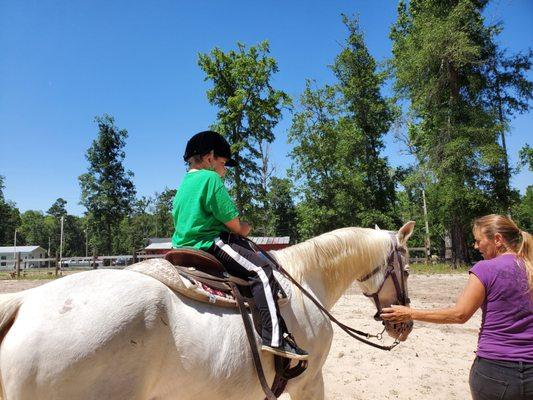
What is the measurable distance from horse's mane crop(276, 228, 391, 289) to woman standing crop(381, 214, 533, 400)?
1.03 meters

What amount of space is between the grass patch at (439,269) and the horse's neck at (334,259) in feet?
59.8

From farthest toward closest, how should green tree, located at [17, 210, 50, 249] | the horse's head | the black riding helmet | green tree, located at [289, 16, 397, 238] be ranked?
1. green tree, located at [17, 210, 50, 249]
2. green tree, located at [289, 16, 397, 238]
3. the horse's head
4. the black riding helmet

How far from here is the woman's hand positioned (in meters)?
3.19

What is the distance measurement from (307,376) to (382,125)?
31916mm

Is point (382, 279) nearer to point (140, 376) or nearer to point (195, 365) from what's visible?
point (195, 365)

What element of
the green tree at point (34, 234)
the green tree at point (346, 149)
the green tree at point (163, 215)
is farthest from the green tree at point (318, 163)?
the green tree at point (34, 234)

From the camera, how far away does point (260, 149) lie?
3394 cm

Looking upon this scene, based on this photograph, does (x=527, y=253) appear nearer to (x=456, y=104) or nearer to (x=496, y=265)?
(x=496, y=265)

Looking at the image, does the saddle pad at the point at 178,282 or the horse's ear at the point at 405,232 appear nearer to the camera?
the saddle pad at the point at 178,282

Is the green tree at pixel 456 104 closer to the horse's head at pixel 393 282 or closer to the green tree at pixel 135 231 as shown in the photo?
the horse's head at pixel 393 282

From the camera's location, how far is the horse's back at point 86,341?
205 centimetres

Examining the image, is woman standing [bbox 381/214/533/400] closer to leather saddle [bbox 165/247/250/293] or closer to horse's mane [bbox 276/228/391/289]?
horse's mane [bbox 276/228/391/289]

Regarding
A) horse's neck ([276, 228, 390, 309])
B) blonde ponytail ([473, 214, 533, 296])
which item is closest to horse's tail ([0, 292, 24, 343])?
horse's neck ([276, 228, 390, 309])

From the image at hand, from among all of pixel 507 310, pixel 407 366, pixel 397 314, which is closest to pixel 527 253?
pixel 507 310
